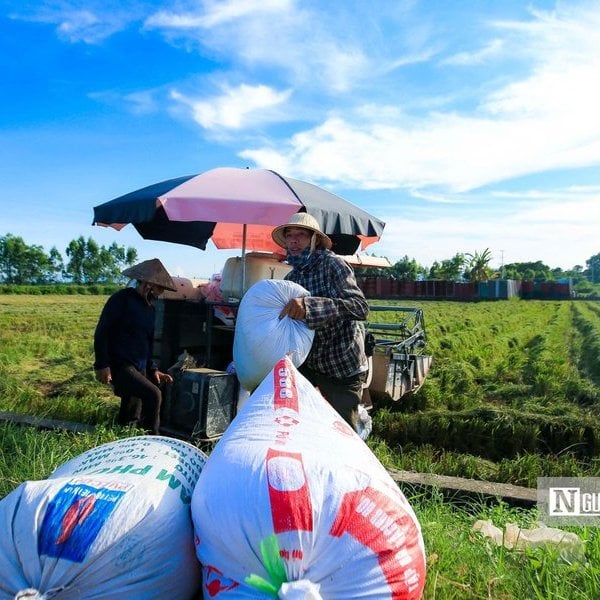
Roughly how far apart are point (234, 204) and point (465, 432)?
3.61 metres

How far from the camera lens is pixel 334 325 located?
2734 mm

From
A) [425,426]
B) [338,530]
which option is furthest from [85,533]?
[425,426]

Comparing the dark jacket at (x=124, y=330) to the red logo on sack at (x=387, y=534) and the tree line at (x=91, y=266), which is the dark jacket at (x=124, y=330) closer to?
the red logo on sack at (x=387, y=534)

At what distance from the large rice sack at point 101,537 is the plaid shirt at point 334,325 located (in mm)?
1230

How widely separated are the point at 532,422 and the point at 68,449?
4.72m

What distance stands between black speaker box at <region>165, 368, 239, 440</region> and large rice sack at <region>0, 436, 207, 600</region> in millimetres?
2095

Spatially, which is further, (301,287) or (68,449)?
(68,449)

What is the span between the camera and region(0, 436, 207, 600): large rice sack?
1270 mm

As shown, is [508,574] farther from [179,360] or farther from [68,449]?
[179,360]

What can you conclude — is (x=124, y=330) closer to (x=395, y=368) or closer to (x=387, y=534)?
(x=387, y=534)

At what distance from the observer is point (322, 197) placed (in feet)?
15.3

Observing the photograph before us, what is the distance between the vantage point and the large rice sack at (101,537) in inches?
50.0

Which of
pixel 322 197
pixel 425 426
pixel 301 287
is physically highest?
pixel 322 197

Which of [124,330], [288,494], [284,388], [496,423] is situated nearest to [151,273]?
[124,330]
